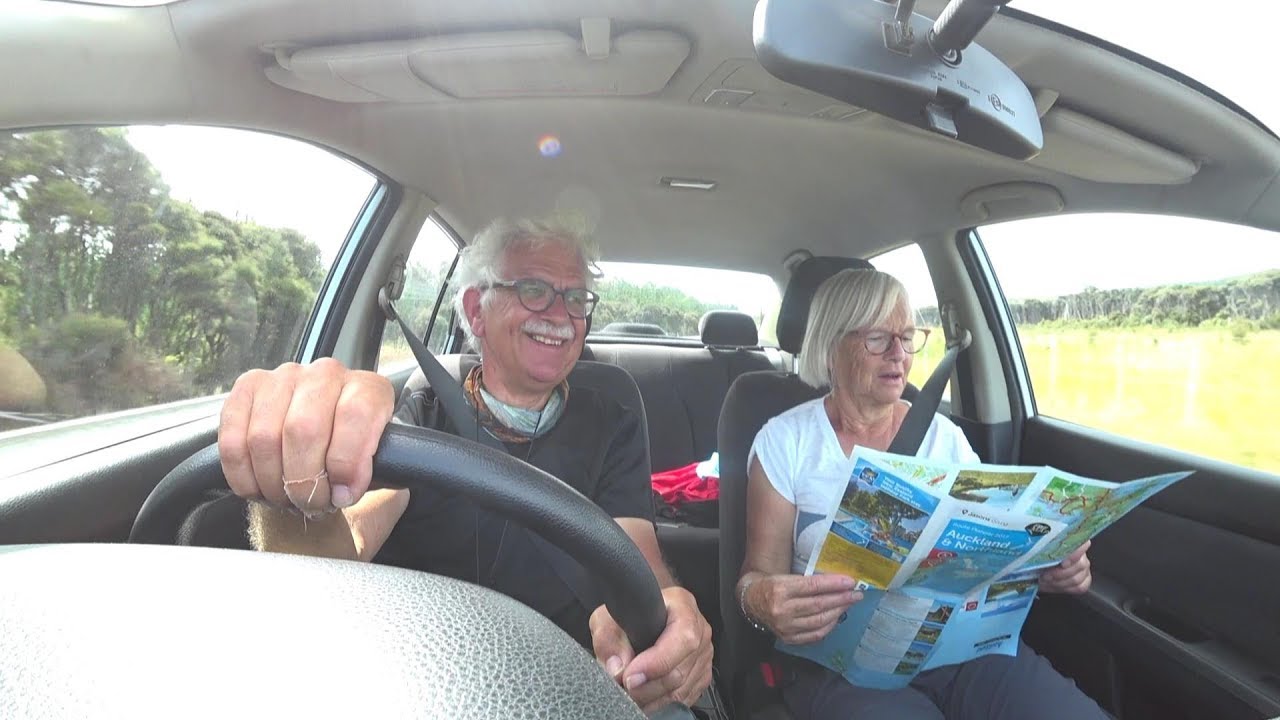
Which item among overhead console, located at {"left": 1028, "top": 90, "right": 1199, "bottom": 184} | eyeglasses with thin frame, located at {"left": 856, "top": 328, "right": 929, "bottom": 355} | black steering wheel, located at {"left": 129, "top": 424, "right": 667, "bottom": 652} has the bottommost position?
black steering wheel, located at {"left": 129, "top": 424, "right": 667, "bottom": 652}

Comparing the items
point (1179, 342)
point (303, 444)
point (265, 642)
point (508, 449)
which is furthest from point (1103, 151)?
point (265, 642)

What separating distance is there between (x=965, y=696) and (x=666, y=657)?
1.06m

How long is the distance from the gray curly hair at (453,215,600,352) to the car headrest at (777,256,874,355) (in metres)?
0.98

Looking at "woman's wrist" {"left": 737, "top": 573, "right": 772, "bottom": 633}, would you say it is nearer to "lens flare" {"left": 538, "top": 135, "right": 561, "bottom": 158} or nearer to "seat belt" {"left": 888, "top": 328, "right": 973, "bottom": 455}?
"seat belt" {"left": 888, "top": 328, "right": 973, "bottom": 455}

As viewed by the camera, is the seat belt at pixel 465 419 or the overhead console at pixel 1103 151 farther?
the overhead console at pixel 1103 151

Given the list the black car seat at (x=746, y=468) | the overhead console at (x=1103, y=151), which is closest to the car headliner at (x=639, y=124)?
the overhead console at (x=1103, y=151)

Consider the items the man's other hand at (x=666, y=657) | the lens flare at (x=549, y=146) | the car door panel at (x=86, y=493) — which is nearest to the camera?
the man's other hand at (x=666, y=657)

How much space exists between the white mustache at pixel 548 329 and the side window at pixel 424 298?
84 cm

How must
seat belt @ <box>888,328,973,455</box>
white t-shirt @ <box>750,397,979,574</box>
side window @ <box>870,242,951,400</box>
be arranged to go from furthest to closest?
side window @ <box>870,242,951,400</box>, seat belt @ <box>888,328,973,455</box>, white t-shirt @ <box>750,397,979,574</box>

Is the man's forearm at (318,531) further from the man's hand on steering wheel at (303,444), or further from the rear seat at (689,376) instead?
the rear seat at (689,376)

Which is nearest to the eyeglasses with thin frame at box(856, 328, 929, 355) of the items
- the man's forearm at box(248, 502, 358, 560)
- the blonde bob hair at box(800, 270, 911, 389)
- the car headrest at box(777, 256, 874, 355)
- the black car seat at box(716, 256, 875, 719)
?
the blonde bob hair at box(800, 270, 911, 389)

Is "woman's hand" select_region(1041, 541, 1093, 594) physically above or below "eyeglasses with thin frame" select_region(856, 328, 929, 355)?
below

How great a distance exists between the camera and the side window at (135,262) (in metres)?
1.35

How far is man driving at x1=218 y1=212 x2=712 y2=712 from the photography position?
2.54 ft
